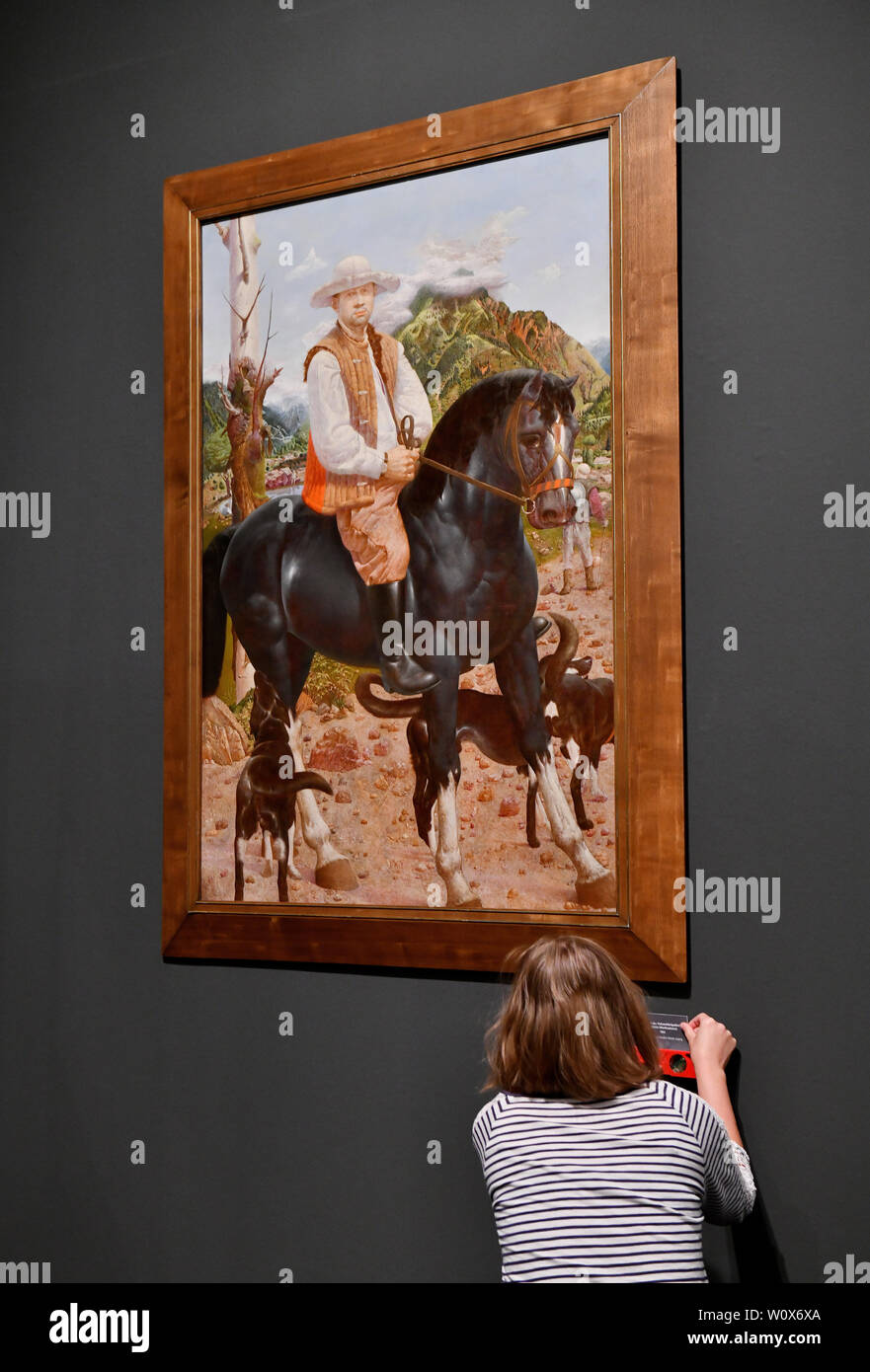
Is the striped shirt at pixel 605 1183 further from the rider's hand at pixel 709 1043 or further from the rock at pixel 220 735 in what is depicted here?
the rock at pixel 220 735

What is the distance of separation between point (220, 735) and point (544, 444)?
87cm

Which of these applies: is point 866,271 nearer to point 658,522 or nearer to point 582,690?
point 658,522

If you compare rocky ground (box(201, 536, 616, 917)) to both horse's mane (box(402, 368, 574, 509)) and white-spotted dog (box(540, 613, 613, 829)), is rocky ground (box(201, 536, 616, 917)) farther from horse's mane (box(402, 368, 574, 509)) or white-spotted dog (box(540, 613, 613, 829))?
horse's mane (box(402, 368, 574, 509))

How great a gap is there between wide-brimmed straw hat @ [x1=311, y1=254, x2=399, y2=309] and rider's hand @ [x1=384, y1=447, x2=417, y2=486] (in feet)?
1.06

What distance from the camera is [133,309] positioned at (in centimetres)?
246

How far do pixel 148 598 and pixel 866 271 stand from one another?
4.99ft

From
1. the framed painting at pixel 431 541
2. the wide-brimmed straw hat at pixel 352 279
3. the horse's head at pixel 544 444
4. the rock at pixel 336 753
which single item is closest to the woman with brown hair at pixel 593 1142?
the framed painting at pixel 431 541

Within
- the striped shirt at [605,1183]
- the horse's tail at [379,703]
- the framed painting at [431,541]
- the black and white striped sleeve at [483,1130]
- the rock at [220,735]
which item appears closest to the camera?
the striped shirt at [605,1183]

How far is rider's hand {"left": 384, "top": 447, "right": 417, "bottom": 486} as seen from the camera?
2166mm

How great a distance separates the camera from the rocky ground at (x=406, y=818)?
200 centimetres

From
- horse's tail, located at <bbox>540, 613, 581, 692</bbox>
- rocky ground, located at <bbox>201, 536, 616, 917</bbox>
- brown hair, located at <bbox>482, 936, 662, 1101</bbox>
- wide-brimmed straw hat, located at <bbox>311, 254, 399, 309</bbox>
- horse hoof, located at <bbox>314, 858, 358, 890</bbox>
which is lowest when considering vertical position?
brown hair, located at <bbox>482, 936, 662, 1101</bbox>

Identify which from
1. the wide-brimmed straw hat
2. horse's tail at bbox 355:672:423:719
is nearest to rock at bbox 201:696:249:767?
horse's tail at bbox 355:672:423:719

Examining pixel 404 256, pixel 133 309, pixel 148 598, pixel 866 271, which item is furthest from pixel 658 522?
pixel 133 309

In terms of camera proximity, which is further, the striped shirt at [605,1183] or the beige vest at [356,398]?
the beige vest at [356,398]
